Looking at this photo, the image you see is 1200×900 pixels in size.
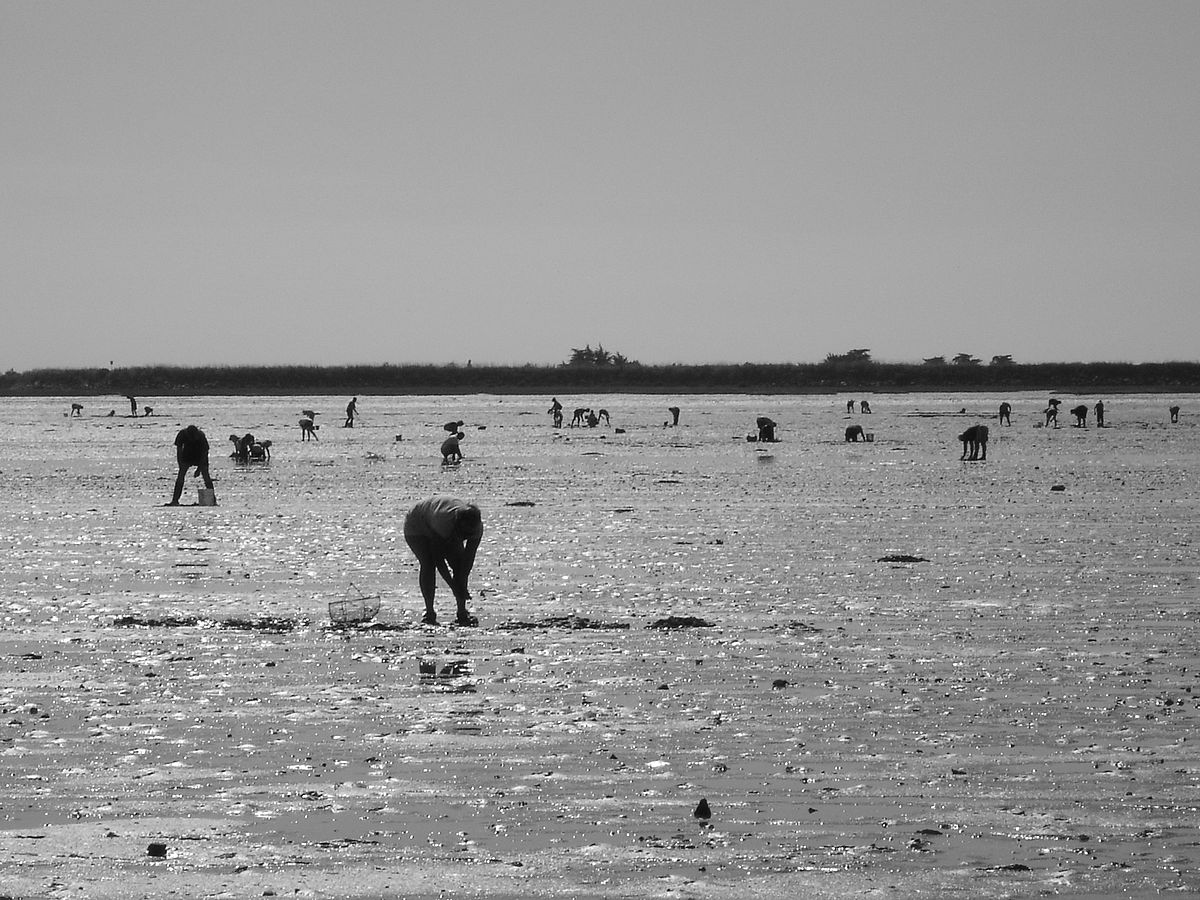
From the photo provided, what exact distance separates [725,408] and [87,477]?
69441mm

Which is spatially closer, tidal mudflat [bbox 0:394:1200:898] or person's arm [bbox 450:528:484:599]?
tidal mudflat [bbox 0:394:1200:898]

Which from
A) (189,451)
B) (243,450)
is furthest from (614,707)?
(243,450)

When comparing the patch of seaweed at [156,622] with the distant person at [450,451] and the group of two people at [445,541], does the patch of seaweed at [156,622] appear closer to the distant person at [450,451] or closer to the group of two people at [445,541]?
the group of two people at [445,541]

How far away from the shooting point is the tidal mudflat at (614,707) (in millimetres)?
8195

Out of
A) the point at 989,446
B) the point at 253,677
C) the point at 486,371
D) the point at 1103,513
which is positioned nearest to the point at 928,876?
the point at 253,677

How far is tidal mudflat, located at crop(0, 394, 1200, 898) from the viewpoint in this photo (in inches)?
323

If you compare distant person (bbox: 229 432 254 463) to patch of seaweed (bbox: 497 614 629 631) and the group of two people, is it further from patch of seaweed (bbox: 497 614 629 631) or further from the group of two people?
patch of seaweed (bbox: 497 614 629 631)

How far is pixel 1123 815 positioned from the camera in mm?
8883

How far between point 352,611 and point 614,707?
5.13 metres

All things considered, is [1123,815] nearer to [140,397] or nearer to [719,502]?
[719,502]

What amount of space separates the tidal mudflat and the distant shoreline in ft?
408

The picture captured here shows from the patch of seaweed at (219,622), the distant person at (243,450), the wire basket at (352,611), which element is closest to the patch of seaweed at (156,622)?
the patch of seaweed at (219,622)

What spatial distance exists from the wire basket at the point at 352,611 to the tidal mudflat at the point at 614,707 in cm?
16

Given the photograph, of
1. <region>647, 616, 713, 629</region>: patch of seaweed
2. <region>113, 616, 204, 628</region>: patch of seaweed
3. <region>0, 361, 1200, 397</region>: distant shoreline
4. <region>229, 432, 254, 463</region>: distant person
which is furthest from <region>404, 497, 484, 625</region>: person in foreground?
<region>0, 361, 1200, 397</region>: distant shoreline
